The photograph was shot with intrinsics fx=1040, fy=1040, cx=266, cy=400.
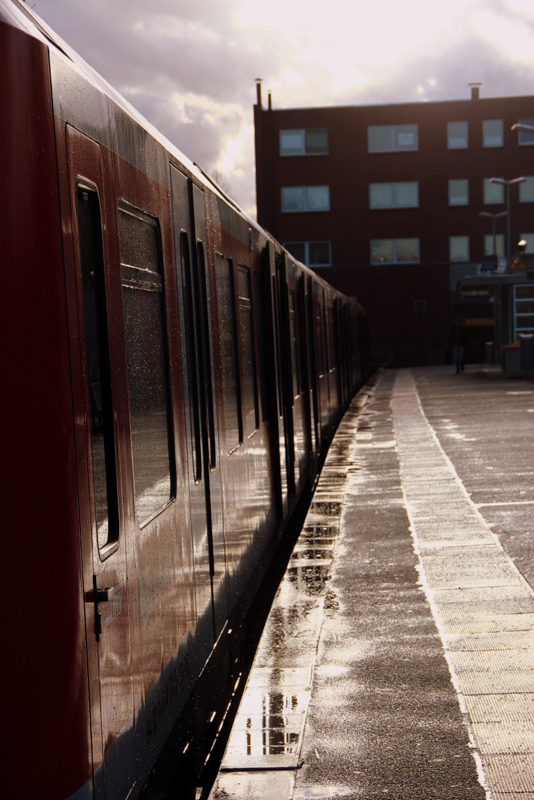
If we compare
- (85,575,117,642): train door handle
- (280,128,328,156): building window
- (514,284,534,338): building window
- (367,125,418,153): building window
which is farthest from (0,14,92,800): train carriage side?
(367,125,418,153): building window

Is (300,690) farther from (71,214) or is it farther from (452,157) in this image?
(452,157)

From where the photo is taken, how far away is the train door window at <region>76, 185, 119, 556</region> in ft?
9.84

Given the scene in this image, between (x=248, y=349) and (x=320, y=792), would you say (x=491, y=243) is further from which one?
(x=320, y=792)

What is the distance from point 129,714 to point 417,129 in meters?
54.3

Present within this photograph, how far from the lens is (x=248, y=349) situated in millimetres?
7484

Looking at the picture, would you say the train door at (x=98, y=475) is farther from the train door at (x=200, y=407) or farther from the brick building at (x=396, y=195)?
the brick building at (x=396, y=195)

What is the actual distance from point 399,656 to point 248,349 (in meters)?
2.75

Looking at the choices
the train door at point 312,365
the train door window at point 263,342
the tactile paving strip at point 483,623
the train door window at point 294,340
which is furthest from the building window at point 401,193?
the train door window at point 263,342

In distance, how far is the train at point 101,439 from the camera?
2578mm

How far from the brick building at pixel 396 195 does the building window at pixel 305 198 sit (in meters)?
0.05

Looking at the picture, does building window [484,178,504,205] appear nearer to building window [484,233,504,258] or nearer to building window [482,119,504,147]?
Result: building window [484,233,504,258]

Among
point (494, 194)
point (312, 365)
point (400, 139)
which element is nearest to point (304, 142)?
point (400, 139)

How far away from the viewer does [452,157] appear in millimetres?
54781

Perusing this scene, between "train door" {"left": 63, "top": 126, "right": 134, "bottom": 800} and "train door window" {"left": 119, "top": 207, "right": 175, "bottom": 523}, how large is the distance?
1.08ft
